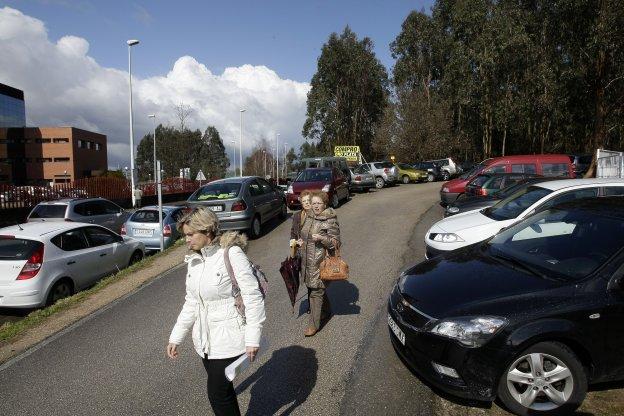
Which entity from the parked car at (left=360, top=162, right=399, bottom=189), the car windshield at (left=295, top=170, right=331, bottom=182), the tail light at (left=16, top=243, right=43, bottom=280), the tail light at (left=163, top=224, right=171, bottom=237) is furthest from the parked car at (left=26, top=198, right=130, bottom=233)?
the parked car at (left=360, top=162, right=399, bottom=189)

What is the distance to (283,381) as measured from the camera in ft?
12.8

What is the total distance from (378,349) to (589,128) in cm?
3629

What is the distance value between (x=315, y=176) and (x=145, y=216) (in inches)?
252

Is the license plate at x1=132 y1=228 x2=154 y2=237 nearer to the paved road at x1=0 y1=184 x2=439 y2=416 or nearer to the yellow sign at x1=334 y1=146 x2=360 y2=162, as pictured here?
the paved road at x1=0 y1=184 x2=439 y2=416

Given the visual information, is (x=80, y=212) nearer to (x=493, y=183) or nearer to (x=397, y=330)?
(x=397, y=330)

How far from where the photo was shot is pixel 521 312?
→ 323 centimetres

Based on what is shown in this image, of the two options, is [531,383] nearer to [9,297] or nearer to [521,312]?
[521,312]

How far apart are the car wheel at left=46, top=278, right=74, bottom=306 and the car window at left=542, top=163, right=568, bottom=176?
13.7m

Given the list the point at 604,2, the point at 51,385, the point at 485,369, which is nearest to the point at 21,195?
the point at 51,385

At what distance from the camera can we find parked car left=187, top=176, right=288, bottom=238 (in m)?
10.7

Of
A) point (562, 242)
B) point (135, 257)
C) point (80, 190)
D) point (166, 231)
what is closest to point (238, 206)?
point (135, 257)

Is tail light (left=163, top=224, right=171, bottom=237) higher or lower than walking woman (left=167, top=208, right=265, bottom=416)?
lower

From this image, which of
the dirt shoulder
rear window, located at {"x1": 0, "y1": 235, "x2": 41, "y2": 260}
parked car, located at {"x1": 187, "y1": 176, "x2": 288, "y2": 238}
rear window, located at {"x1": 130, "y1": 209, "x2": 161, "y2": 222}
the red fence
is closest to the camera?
the dirt shoulder

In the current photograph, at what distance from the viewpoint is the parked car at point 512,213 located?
6668 millimetres
